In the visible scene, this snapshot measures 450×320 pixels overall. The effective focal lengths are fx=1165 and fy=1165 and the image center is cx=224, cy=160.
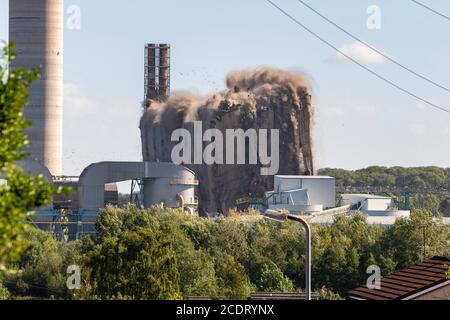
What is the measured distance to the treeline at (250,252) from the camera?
48844mm

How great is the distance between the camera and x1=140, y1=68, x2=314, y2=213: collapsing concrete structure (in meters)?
90.6

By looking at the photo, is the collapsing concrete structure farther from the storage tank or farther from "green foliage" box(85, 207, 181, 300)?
"green foliage" box(85, 207, 181, 300)

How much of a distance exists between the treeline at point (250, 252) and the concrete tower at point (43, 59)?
19316 millimetres

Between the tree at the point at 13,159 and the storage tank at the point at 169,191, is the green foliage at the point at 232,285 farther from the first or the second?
the storage tank at the point at 169,191

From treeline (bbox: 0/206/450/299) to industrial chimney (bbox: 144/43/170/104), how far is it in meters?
23.7

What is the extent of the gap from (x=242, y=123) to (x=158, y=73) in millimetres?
7610

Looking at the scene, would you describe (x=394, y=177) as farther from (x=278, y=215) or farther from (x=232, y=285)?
(x=278, y=215)

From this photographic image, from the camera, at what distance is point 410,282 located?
65.4ft

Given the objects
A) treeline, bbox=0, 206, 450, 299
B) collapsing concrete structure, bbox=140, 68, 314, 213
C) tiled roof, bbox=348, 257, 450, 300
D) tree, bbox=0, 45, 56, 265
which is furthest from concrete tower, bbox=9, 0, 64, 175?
tree, bbox=0, 45, 56, 265

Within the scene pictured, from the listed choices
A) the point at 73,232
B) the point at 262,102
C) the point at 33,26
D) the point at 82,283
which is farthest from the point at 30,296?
the point at 262,102

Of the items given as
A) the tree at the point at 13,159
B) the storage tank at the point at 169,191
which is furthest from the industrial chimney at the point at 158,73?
the tree at the point at 13,159

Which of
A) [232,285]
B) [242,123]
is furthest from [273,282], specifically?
[242,123]
